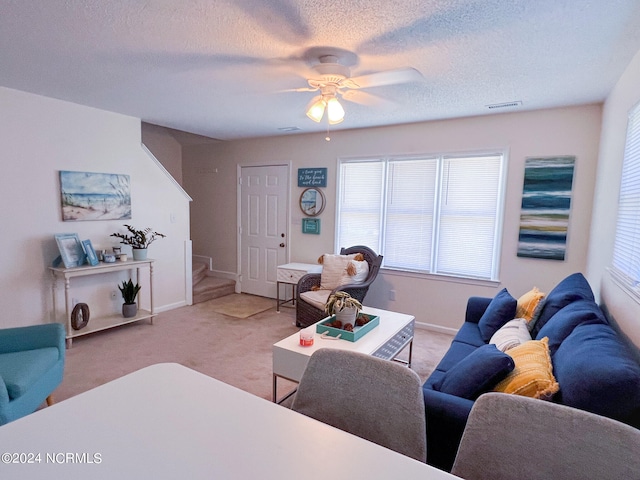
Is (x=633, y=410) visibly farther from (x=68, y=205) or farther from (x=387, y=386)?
(x=68, y=205)

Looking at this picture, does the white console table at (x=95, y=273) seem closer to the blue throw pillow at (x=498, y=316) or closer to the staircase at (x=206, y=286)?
the staircase at (x=206, y=286)

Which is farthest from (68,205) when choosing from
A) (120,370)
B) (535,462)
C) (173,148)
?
(535,462)

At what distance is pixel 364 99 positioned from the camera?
301 centimetres

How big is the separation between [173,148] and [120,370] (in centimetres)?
408

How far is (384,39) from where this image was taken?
1975 millimetres

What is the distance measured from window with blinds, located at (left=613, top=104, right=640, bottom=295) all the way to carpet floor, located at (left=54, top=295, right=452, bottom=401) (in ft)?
5.47

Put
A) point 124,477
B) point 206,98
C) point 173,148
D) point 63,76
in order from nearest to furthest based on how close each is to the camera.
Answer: point 124,477
point 63,76
point 206,98
point 173,148

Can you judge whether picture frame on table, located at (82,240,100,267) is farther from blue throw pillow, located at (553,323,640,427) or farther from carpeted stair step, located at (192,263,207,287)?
blue throw pillow, located at (553,323,640,427)

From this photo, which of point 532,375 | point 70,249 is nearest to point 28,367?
point 70,249

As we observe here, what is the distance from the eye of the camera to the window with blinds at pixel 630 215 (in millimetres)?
1765

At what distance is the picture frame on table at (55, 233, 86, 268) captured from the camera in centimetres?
328

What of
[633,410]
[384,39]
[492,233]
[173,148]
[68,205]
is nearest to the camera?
[633,410]

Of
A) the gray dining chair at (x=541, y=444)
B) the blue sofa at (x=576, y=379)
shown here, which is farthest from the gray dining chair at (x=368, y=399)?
the blue sofa at (x=576, y=379)

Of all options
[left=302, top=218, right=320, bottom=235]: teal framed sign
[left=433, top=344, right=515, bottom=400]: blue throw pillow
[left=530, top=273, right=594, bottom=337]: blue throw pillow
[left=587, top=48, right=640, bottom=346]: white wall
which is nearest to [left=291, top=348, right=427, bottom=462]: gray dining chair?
[left=433, top=344, right=515, bottom=400]: blue throw pillow
